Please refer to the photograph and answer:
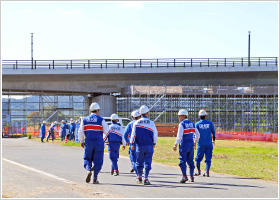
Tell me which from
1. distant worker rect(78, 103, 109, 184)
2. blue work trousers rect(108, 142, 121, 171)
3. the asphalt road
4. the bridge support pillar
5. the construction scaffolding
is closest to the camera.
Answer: the asphalt road

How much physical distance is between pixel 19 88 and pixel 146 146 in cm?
4132

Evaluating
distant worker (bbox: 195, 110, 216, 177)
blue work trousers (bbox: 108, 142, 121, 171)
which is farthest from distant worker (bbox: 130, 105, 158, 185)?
distant worker (bbox: 195, 110, 216, 177)

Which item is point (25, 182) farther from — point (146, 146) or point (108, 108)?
point (108, 108)

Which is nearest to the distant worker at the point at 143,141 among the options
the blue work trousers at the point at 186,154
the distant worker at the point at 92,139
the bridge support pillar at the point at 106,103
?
the distant worker at the point at 92,139

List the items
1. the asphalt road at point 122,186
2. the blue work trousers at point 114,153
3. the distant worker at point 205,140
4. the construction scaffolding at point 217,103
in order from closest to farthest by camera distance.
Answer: the asphalt road at point 122,186 < the distant worker at point 205,140 < the blue work trousers at point 114,153 < the construction scaffolding at point 217,103

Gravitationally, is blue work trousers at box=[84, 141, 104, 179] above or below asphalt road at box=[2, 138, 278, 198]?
above

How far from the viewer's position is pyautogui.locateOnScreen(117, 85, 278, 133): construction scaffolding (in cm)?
5100

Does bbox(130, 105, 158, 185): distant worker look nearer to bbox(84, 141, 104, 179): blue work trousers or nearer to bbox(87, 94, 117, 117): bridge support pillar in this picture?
bbox(84, 141, 104, 179): blue work trousers

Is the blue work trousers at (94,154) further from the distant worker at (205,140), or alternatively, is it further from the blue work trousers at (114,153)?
the distant worker at (205,140)

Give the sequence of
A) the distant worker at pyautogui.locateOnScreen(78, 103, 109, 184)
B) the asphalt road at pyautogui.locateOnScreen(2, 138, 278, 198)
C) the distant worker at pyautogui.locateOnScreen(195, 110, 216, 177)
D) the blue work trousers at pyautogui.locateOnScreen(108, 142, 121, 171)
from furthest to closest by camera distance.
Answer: the blue work trousers at pyautogui.locateOnScreen(108, 142, 121, 171) → the distant worker at pyautogui.locateOnScreen(195, 110, 216, 177) → the distant worker at pyautogui.locateOnScreen(78, 103, 109, 184) → the asphalt road at pyautogui.locateOnScreen(2, 138, 278, 198)

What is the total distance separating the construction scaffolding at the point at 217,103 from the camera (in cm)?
5100

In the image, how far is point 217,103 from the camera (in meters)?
53.7

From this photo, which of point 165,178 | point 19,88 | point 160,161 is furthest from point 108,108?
point 165,178

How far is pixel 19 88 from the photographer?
52969mm
